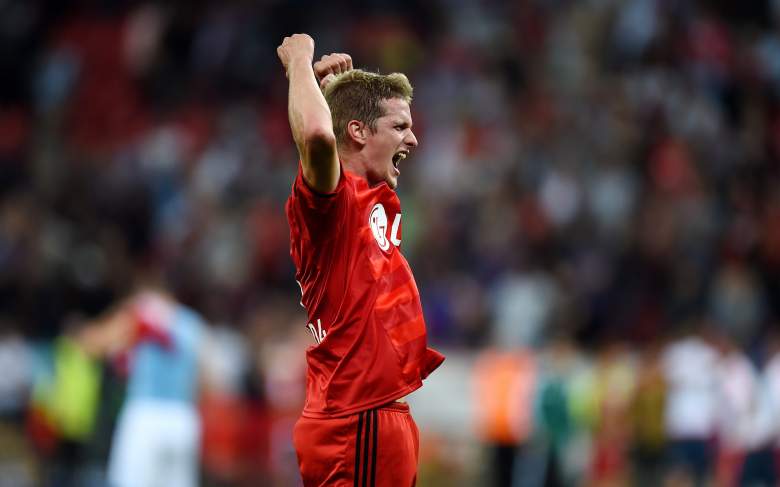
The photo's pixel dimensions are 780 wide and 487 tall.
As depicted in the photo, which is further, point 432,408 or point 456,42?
point 456,42

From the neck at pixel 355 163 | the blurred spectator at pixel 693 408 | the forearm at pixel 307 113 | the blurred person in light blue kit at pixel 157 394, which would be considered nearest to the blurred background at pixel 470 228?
the blurred spectator at pixel 693 408

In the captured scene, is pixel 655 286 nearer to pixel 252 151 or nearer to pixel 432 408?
pixel 432 408

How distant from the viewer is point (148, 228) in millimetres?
17344

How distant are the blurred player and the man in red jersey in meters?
6.34

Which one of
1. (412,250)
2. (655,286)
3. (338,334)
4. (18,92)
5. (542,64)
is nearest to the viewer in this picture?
(338,334)

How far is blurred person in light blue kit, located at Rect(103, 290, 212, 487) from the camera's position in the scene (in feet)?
35.6

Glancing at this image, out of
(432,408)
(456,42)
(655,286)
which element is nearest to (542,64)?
(456,42)

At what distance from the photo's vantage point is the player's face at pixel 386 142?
4723mm

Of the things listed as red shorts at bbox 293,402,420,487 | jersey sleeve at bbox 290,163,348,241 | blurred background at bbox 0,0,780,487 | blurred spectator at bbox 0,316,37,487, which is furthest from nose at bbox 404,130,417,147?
blurred spectator at bbox 0,316,37,487

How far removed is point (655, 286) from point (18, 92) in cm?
992

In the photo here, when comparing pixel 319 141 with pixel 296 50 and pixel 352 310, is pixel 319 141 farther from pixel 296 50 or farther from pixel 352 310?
pixel 352 310

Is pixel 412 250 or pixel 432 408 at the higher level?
pixel 412 250

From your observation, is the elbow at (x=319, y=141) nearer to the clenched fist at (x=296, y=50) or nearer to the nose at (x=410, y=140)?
the clenched fist at (x=296, y=50)

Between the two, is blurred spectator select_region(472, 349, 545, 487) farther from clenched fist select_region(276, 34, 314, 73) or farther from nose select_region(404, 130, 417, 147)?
clenched fist select_region(276, 34, 314, 73)
